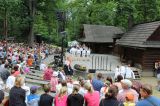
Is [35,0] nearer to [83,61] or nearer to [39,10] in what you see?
[39,10]

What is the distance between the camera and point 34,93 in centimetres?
1072

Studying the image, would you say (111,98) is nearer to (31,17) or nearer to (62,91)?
(62,91)

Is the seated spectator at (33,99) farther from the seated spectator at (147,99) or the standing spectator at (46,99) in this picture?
the seated spectator at (147,99)

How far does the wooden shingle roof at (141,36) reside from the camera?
33.4 meters

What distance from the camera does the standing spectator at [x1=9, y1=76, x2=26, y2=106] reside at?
10.1 meters

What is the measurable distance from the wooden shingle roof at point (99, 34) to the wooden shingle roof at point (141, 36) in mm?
12343

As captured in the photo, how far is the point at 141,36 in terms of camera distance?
1395 inches

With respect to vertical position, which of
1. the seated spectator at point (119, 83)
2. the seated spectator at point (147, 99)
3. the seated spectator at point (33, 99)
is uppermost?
the seated spectator at point (147, 99)

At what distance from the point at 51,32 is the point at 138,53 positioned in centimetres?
3889

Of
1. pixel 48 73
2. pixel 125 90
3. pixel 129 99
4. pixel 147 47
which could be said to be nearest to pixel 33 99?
pixel 125 90

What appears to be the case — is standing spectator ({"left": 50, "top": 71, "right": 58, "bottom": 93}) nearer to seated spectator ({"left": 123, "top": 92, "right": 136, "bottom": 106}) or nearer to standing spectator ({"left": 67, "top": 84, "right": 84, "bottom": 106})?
standing spectator ({"left": 67, "top": 84, "right": 84, "bottom": 106})

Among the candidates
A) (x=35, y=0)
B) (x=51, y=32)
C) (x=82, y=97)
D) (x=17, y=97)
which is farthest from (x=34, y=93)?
(x=51, y=32)

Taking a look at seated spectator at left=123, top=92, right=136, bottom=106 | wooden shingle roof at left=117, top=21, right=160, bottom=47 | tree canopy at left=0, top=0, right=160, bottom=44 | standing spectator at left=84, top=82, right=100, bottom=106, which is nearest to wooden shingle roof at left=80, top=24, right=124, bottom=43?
tree canopy at left=0, top=0, right=160, bottom=44

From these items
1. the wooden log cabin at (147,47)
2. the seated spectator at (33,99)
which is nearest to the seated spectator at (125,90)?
the seated spectator at (33,99)
